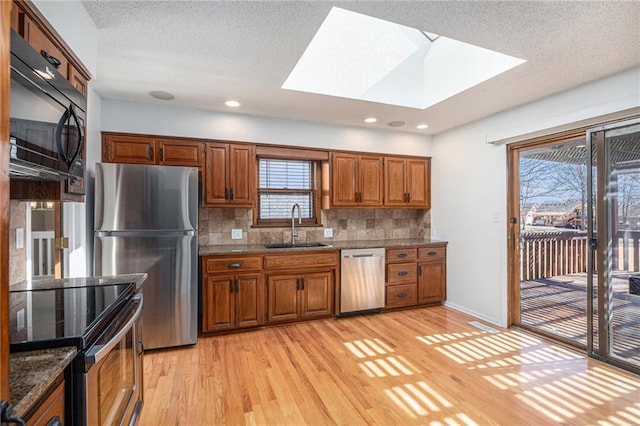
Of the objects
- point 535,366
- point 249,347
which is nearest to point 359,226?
point 249,347

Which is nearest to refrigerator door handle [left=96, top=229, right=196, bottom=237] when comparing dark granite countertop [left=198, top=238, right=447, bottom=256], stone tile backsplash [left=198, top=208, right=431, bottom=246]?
dark granite countertop [left=198, top=238, right=447, bottom=256]

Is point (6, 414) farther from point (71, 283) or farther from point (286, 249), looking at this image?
point (286, 249)

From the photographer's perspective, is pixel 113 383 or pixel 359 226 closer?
pixel 113 383

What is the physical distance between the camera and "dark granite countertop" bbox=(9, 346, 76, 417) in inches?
28.8

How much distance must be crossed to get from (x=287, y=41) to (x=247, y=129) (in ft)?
5.65

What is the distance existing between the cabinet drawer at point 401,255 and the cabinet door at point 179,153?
252 centimetres

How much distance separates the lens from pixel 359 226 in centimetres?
449

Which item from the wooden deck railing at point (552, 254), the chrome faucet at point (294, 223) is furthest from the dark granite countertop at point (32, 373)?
the wooden deck railing at point (552, 254)

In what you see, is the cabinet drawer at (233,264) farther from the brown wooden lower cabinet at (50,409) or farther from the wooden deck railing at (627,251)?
the wooden deck railing at (627,251)

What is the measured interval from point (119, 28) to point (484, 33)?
89.8 inches

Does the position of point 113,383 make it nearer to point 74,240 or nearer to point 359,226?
point 74,240

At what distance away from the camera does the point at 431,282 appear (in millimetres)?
4234

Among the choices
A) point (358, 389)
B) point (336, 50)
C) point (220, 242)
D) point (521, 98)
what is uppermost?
point (336, 50)

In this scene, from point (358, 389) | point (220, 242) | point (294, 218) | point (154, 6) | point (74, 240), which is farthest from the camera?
point (294, 218)
